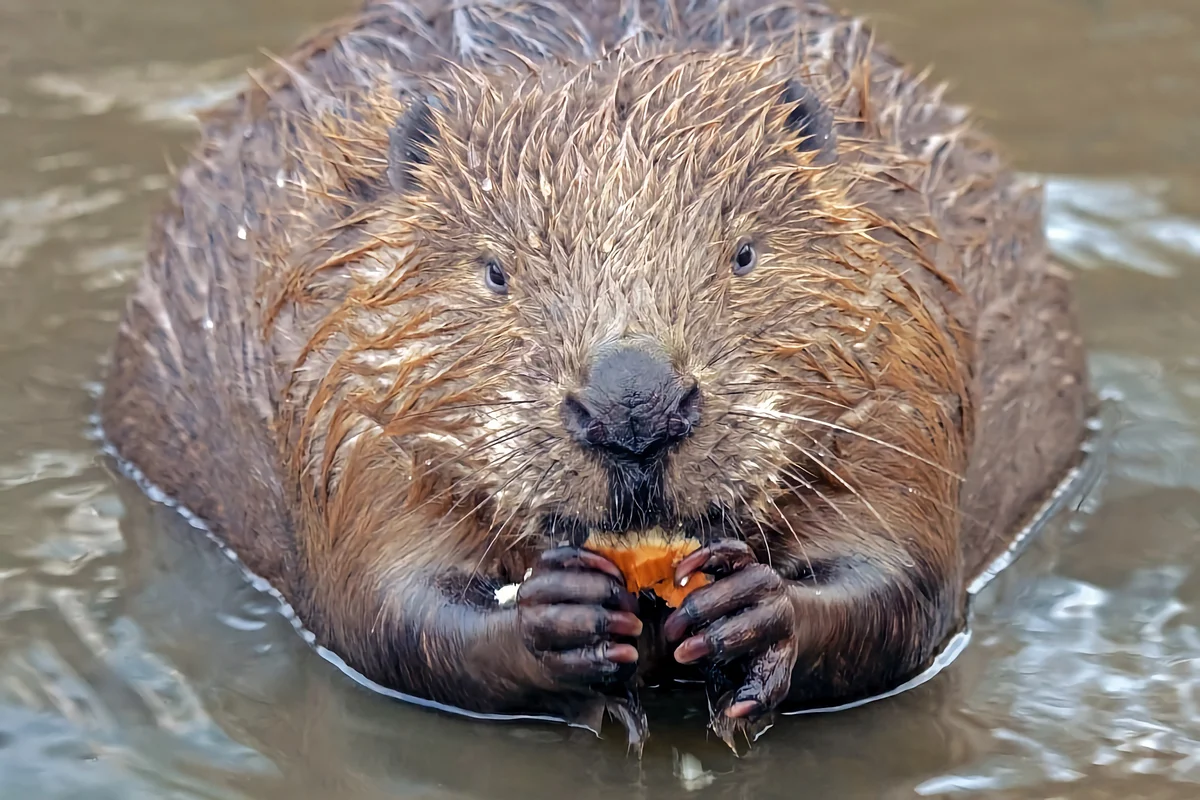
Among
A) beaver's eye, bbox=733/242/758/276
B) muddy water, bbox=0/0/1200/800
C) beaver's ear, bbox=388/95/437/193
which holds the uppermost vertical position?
beaver's ear, bbox=388/95/437/193

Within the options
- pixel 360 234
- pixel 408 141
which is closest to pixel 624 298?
pixel 408 141

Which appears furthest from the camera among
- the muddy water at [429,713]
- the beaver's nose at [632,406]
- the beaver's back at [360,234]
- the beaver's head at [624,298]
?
the beaver's back at [360,234]

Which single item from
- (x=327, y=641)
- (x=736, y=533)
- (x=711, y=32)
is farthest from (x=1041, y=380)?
(x=327, y=641)

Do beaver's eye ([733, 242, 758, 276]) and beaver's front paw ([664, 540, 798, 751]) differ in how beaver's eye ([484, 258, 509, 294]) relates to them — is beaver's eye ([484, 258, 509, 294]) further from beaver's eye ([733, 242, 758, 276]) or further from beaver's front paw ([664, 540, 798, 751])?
beaver's front paw ([664, 540, 798, 751])

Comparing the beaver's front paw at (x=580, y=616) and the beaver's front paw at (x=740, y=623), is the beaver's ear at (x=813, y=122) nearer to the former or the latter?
the beaver's front paw at (x=740, y=623)

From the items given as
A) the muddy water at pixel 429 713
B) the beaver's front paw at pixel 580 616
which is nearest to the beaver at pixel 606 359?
the beaver's front paw at pixel 580 616

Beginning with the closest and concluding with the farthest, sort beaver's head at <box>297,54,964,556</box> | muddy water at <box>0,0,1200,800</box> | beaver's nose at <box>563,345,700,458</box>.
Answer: beaver's nose at <box>563,345,700,458</box> < beaver's head at <box>297,54,964,556</box> < muddy water at <box>0,0,1200,800</box>

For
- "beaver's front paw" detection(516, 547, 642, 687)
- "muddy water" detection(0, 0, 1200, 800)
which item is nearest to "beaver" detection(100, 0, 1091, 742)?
"beaver's front paw" detection(516, 547, 642, 687)
